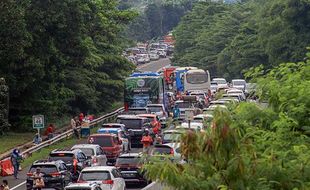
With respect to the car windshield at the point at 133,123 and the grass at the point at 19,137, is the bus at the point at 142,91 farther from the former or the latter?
the car windshield at the point at 133,123

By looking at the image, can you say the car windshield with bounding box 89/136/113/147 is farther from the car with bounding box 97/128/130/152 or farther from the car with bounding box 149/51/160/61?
the car with bounding box 149/51/160/61

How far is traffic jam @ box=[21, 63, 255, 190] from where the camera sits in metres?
28.3

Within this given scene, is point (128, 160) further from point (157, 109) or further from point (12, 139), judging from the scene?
point (157, 109)

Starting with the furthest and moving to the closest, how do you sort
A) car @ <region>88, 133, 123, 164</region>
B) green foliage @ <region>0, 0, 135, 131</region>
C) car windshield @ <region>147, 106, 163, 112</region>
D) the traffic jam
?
1. car windshield @ <region>147, 106, 163, 112</region>
2. green foliage @ <region>0, 0, 135, 131</region>
3. car @ <region>88, 133, 123, 164</region>
4. the traffic jam

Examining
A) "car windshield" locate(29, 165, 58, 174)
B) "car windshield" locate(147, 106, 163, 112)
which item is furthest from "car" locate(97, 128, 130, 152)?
"car windshield" locate(29, 165, 58, 174)

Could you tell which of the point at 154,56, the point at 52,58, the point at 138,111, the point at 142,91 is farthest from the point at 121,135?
the point at 154,56

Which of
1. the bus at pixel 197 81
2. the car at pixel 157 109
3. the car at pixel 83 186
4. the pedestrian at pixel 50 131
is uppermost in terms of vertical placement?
the bus at pixel 197 81

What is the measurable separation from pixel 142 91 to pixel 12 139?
12.5 metres

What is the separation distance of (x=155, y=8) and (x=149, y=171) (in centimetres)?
15453

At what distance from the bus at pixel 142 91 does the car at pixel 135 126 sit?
409 inches

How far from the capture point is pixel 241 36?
9075cm

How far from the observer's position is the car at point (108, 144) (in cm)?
4225

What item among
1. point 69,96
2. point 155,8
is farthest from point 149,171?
point 155,8

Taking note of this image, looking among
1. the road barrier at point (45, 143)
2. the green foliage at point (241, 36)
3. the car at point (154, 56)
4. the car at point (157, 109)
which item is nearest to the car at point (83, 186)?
the road barrier at point (45, 143)
